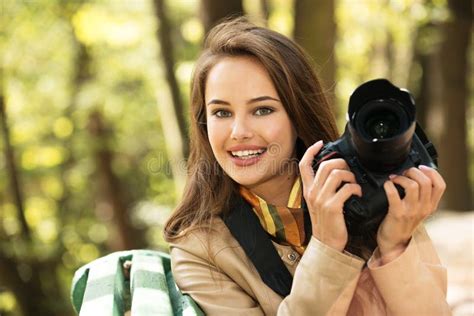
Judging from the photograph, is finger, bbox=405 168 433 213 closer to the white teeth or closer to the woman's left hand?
the woman's left hand

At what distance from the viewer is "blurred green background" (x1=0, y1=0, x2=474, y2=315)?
7500 millimetres

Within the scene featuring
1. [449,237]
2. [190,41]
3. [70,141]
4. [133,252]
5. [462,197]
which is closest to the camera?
[133,252]

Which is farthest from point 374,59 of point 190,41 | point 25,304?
point 25,304

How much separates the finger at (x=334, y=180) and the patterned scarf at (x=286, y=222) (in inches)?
14.2

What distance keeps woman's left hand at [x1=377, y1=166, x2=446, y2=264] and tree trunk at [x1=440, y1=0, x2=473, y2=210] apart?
7.03m

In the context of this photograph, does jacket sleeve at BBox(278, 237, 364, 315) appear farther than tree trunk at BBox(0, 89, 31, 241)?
No

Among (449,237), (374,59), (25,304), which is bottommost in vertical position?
(25,304)

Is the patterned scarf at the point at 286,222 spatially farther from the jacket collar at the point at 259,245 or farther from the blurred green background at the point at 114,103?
the blurred green background at the point at 114,103

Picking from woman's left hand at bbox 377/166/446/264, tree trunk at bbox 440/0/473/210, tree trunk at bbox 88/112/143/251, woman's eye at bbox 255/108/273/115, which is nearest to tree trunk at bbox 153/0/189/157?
tree trunk at bbox 88/112/143/251

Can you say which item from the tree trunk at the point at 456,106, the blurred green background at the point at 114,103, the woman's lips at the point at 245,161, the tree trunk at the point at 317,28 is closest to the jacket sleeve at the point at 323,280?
the woman's lips at the point at 245,161

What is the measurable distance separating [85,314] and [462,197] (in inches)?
310

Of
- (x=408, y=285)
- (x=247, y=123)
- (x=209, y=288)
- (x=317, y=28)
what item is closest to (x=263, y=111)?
(x=247, y=123)

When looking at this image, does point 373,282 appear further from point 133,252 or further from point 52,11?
point 52,11

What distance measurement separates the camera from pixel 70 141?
34.8 feet
